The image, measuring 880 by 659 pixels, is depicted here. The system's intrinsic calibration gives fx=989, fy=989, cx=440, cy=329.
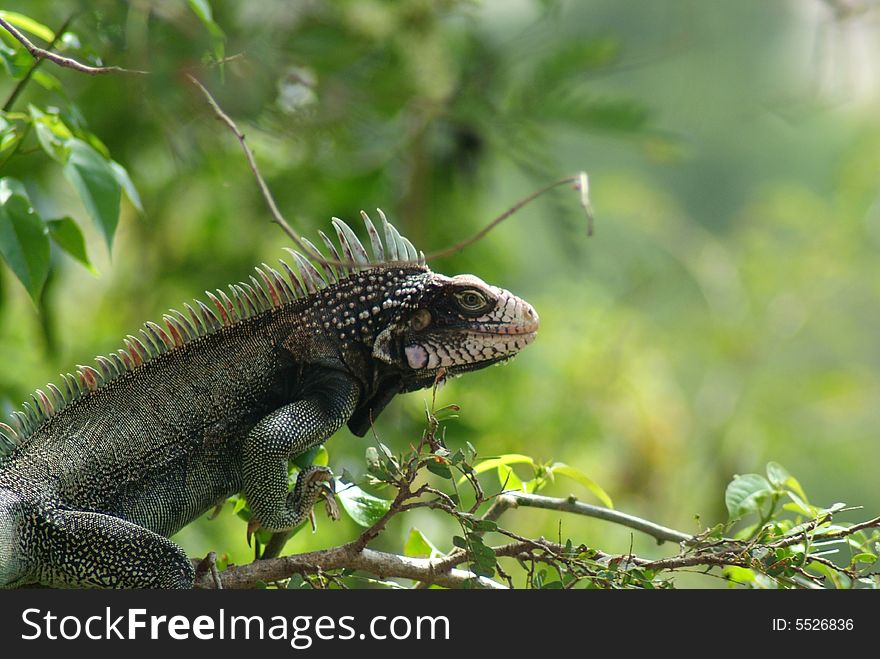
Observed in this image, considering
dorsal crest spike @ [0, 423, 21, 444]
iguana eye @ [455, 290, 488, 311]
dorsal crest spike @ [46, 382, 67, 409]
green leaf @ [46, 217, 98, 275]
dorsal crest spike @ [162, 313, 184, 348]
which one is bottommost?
dorsal crest spike @ [0, 423, 21, 444]

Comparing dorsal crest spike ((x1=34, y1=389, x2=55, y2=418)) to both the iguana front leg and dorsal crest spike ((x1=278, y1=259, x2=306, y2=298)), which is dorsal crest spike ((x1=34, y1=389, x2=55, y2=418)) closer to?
the iguana front leg

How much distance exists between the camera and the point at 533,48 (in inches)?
146

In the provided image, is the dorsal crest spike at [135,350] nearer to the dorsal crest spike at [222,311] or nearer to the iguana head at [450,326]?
the dorsal crest spike at [222,311]

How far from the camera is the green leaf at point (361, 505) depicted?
185 cm

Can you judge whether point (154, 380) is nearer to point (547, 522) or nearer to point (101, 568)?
point (101, 568)

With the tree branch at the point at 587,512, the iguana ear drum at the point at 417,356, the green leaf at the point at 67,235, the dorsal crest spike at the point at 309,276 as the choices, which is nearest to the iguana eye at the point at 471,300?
the iguana ear drum at the point at 417,356

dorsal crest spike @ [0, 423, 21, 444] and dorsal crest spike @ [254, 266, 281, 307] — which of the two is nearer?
dorsal crest spike @ [0, 423, 21, 444]

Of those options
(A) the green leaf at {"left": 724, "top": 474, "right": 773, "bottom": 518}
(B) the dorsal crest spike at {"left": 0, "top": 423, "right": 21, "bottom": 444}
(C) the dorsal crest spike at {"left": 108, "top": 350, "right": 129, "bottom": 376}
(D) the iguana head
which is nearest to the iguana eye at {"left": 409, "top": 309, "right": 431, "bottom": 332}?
(D) the iguana head

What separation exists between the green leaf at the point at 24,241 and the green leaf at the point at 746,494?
1.29m

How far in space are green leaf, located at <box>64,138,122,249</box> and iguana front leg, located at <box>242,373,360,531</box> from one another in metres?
0.45

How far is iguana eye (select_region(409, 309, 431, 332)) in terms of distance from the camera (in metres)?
2.02

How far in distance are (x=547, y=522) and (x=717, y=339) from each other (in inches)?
87.8

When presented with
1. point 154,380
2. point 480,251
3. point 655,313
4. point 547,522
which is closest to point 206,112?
point 154,380

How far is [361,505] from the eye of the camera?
188cm
